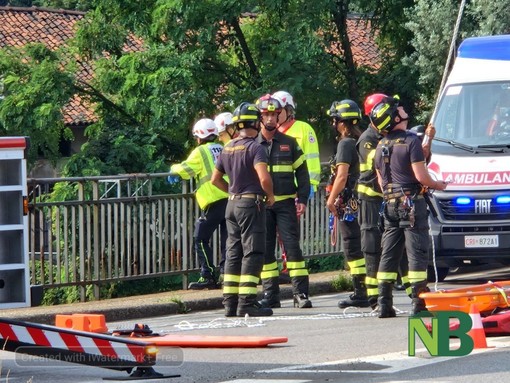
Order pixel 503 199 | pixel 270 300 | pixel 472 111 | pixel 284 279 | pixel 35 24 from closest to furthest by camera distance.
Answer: pixel 270 300, pixel 503 199, pixel 284 279, pixel 472 111, pixel 35 24

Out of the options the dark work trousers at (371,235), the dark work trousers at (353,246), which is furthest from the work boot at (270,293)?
the dark work trousers at (371,235)

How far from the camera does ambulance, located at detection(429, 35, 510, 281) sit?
551 inches

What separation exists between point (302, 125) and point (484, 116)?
2.98m

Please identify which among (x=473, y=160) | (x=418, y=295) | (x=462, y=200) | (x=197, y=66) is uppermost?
(x=197, y=66)

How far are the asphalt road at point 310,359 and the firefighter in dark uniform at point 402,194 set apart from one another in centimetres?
46

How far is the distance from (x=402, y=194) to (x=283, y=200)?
5.44 feet

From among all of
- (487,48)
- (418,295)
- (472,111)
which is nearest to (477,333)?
(418,295)

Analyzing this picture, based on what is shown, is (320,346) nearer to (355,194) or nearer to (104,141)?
(355,194)

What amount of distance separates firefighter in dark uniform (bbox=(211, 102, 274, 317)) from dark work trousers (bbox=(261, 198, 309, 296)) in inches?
20.8

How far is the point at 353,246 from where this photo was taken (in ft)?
41.4

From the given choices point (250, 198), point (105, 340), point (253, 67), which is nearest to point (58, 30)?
point (253, 67)

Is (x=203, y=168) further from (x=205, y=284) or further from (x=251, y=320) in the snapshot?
(x=251, y=320)

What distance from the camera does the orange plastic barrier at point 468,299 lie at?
972 cm

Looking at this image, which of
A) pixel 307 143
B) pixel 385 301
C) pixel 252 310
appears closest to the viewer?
pixel 385 301
